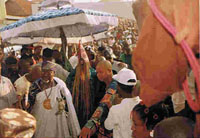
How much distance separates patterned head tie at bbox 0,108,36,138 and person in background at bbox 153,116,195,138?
772 mm

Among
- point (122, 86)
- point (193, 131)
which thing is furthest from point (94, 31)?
point (193, 131)

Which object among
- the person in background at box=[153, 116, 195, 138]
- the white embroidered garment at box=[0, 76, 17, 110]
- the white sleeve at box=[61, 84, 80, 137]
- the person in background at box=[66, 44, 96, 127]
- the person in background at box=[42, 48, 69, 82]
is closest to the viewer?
the person in background at box=[153, 116, 195, 138]

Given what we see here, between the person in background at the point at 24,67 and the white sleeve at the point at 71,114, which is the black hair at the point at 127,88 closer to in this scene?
the white sleeve at the point at 71,114

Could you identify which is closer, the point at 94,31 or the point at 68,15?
the point at 68,15

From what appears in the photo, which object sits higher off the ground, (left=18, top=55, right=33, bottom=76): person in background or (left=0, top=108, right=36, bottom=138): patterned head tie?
(left=0, top=108, right=36, bottom=138): patterned head tie

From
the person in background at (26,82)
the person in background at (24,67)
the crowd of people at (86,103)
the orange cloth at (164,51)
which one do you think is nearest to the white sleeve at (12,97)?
the crowd of people at (86,103)

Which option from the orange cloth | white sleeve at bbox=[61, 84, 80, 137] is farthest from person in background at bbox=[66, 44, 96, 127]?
the orange cloth

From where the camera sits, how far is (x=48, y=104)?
347cm

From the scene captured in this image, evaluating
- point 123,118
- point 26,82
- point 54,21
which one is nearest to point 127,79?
point 123,118

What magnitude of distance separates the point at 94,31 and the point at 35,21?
231cm

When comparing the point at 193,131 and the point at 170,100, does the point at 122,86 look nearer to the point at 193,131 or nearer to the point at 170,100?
the point at 170,100

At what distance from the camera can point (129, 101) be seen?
8.69ft

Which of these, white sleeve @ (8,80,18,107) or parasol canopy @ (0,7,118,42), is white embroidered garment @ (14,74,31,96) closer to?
white sleeve @ (8,80,18,107)

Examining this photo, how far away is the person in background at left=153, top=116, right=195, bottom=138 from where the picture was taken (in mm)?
1518
